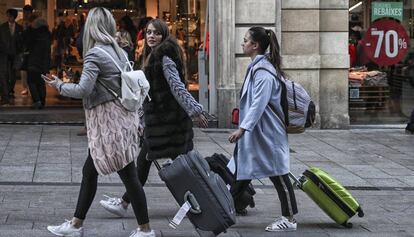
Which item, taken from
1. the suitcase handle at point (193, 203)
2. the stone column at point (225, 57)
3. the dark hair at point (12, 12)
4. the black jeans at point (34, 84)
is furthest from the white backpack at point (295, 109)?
the dark hair at point (12, 12)

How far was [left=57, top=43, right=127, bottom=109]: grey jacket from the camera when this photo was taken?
612 cm

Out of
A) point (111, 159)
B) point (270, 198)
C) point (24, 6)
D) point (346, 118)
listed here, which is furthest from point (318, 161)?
point (24, 6)

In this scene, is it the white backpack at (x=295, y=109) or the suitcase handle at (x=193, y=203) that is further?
the white backpack at (x=295, y=109)

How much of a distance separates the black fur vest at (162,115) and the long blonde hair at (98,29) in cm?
71

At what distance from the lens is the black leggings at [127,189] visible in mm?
6285

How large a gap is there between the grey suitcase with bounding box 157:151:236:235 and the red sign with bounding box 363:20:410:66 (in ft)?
29.5

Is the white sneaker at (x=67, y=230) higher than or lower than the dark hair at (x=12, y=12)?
lower

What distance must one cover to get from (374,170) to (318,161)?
0.84 metres

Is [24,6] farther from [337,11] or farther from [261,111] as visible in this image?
[261,111]

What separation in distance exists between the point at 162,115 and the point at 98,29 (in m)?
1.10

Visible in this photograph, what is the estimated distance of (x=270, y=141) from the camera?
684 centimetres

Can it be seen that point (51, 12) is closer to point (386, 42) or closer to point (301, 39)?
point (301, 39)

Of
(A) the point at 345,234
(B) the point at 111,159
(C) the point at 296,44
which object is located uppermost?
(C) the point at 296,44

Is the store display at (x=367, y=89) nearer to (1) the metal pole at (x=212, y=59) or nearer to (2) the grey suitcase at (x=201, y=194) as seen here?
(1) the metal pole at (x=212, y=59)
